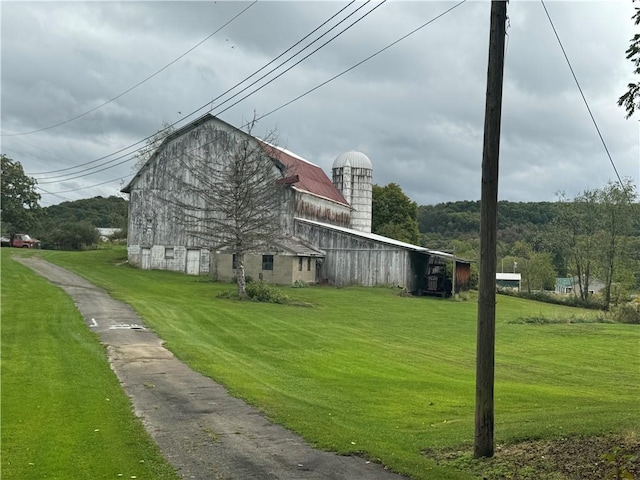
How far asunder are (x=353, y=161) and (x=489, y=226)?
6143 cm

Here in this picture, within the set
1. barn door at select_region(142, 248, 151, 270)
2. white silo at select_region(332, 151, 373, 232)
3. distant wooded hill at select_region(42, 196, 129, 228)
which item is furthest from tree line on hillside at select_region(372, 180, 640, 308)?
distant wooded hill at select_region(42, 196, 129, 228)

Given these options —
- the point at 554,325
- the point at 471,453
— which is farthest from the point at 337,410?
the point at 554,325

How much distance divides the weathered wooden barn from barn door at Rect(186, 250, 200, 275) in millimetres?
80

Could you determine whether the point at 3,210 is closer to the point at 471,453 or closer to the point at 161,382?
the point at 161,382

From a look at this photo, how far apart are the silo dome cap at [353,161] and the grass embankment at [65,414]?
50.2m

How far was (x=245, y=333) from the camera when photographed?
2364 centimetres

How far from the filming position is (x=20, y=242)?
6969 cm

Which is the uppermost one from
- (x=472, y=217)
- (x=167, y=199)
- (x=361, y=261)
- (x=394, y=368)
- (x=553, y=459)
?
(x=472, y=217)

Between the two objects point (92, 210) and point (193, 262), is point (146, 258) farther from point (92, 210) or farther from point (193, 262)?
point (92, 210)

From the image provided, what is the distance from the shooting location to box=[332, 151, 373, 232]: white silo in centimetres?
6767

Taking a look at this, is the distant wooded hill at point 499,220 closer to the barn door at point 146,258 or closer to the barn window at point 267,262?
the barn window at point 267,262

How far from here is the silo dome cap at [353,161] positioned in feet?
227

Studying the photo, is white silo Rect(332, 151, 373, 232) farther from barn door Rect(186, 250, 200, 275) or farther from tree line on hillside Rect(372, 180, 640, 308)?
barn door Rect(186, 250, 200, 275)

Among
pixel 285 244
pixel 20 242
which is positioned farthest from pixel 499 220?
pixel 20 242
